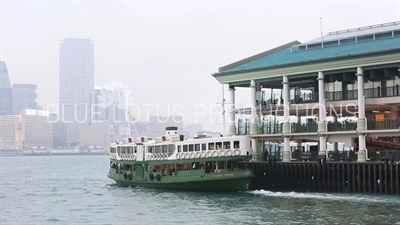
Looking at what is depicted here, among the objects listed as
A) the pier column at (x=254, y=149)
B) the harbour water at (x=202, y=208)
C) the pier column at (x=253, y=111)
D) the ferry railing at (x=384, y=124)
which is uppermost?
the pier column at (x=253, y=111)

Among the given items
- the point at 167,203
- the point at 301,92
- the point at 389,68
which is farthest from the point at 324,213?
the point at 301,92

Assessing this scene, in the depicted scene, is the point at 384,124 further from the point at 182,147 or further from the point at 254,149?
the point at 182,147

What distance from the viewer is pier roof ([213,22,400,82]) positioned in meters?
70.4

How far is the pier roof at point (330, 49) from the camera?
70.4 m

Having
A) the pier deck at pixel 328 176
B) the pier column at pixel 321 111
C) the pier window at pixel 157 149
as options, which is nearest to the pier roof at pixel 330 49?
the pier column at pixel 321 111

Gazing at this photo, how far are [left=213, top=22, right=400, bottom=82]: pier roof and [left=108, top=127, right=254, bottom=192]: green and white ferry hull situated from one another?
361 inches

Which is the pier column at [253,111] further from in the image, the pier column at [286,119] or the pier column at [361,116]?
the pier column at [361,116]

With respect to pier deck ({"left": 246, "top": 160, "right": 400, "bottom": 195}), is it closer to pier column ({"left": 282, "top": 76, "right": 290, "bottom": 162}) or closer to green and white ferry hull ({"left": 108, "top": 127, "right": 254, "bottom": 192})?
green and white ferry hull ({"left": 108, "top": 127, "right": 254, "bottom": 192})

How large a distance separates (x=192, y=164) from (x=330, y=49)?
17467 millimetres

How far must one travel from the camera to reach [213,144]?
7388cm

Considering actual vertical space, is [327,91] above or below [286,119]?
above

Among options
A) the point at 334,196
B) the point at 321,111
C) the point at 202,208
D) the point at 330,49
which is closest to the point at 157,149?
the point at 321,111

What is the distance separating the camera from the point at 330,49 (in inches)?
3004

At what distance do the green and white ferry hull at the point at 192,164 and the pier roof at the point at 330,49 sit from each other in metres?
9.18
